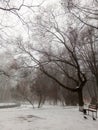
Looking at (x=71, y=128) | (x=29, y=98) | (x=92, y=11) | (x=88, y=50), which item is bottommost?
(x=71, y=128)

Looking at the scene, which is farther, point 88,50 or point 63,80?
point 63,80

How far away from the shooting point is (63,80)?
26.9 metres

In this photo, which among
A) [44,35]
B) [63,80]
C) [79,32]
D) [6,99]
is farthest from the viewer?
[6,99]

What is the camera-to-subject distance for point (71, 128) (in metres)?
9.23

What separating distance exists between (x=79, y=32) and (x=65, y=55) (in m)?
4.00

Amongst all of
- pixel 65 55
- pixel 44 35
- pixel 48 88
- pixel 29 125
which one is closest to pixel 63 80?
pixel 48 88

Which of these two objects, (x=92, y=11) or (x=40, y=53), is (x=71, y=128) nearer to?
(x=92, y=11)

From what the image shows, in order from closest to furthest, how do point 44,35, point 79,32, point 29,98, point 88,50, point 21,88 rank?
point 79,32 < point 44,35 < point 88,50 < point 21,88 < point 29,98

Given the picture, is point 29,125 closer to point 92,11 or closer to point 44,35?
point 92,11

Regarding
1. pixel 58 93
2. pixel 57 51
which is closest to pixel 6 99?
pixel 58 93

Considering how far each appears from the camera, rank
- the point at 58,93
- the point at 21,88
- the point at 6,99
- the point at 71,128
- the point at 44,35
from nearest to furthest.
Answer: the point at 71,128
the point at 44,35
the point at 58,93
the point at 21,88
the point at 6,99

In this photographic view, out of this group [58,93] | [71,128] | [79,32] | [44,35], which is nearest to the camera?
[71,128]

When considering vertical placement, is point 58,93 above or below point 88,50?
below

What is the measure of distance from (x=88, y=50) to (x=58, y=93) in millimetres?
9438
